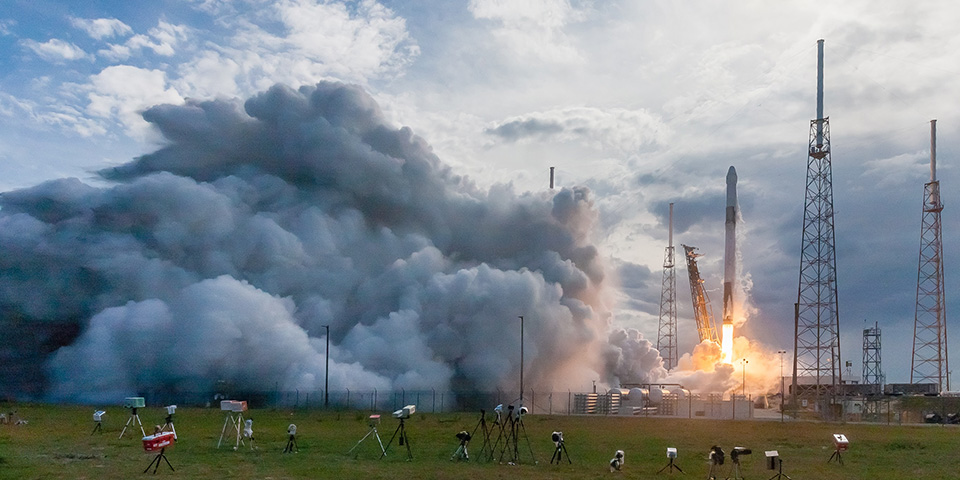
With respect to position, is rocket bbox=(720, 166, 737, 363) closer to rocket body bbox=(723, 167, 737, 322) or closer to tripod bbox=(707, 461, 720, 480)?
rocket body bbox=(723, 167, 737, 322)

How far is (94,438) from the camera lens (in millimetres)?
44438

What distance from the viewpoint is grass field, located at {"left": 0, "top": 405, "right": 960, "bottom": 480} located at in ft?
103

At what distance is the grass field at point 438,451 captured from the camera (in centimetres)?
3136

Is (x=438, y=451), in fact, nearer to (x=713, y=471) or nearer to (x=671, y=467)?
(x=671, y=467)

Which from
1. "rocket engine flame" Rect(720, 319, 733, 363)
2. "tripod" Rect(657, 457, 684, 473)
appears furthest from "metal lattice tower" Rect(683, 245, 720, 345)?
"tripod" Rect(657, 457, 684, 473)

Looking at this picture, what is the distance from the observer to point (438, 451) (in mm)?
40438

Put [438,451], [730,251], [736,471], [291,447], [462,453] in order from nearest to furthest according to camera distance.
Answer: [736,471] → [462,453] → [291,447] → [438,451] → [730,251]

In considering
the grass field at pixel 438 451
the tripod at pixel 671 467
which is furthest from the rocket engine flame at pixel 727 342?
the tripod at pixel 671 467

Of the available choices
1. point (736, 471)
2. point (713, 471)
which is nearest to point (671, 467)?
point (713, 471)

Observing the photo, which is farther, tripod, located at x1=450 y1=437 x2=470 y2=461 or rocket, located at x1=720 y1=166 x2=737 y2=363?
rocket, located at x1=720 y1=166 x2=737 y2=363

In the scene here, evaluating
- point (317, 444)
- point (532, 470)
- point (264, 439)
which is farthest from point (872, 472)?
point (264, 439)

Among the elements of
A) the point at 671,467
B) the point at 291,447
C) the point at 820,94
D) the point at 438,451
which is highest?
the point at 820,94

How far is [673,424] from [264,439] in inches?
1439

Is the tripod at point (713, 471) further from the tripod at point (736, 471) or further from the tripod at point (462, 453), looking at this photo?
the tripod at point (462, 453)
